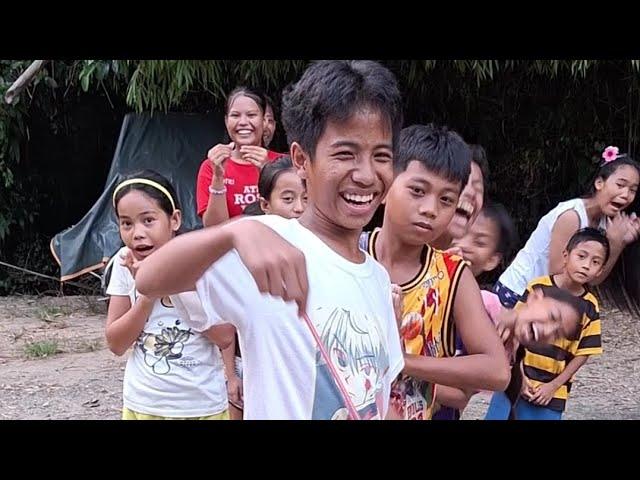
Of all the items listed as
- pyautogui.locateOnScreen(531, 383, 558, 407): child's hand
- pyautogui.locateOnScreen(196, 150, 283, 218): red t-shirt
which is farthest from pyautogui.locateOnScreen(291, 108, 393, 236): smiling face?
pyautogui.locateOnScreen(196, 150, 283, 218): red t-shirt

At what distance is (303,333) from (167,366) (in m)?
1.06

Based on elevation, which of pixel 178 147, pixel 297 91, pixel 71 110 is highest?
pixel 71 110

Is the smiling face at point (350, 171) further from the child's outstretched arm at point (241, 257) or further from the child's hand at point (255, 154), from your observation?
the child's hand at point (255, 154)

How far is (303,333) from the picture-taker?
146 cm

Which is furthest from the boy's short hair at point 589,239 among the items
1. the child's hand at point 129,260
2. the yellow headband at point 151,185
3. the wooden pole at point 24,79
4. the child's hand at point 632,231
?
the wooden pole at point 24,79

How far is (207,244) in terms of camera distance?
1.34m

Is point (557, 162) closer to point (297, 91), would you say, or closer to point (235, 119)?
point (235, 119)

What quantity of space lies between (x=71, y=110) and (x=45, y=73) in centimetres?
91

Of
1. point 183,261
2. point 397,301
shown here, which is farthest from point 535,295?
point 183,261

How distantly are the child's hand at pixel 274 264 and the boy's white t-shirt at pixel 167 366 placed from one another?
45.7 inches

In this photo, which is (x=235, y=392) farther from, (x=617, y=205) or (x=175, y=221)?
(x=617, y=205)

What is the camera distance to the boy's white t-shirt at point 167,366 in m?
2.41

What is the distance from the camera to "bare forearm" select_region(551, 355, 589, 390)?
2.99 meters
